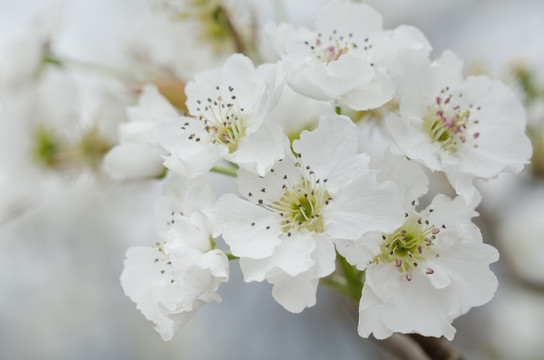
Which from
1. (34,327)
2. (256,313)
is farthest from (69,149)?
(34,327)

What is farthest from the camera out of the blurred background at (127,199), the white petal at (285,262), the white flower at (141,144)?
the blurred background at (127,199)

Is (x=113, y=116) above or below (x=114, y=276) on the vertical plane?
above

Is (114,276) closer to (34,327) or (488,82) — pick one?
(34,327)

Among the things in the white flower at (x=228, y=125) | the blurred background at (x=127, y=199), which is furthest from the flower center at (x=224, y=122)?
the blurred background at (x=127, y=199)

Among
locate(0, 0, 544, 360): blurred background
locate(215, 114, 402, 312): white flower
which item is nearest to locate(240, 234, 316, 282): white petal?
locate(215, 114, 402, 312): white flower

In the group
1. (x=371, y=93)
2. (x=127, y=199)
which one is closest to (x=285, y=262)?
(x=371, y=93)

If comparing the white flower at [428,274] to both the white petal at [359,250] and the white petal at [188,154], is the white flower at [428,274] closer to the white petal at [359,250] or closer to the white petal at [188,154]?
the white petal at [359,250]

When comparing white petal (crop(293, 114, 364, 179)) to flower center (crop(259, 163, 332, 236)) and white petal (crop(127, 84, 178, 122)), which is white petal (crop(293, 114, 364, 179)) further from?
white petal (crop(127, 84, 178, 122))
